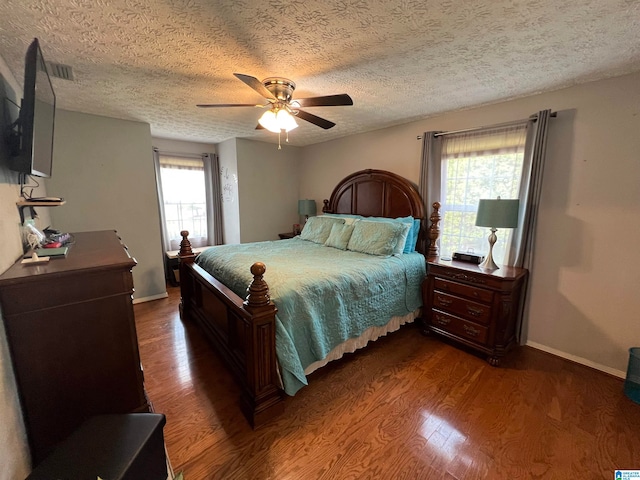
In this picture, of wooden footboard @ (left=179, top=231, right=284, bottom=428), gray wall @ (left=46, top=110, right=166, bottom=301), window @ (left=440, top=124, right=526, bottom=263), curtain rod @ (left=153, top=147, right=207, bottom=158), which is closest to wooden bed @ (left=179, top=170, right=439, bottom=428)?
wooden footboard @ (left=179, top=231, right=284, bottom=428)

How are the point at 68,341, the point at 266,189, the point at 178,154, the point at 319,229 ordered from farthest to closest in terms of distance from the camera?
the point at 266,189
the point at 178,154
the point at 319,229
the point at 68,341

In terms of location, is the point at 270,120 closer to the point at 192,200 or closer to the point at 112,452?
the point at 112,452

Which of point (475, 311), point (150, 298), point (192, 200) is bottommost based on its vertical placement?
point (150, 298)

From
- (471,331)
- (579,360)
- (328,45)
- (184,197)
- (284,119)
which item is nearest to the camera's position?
(328,45)

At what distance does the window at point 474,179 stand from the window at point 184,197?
3.80 meters

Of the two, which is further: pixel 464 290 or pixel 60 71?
pixel 464 290

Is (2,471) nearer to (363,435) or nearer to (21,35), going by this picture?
(363,435)

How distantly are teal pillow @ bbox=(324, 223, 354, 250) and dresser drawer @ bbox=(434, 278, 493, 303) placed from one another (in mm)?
1088

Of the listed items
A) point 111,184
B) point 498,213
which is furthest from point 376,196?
point 111,184

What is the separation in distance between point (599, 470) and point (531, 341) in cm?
128

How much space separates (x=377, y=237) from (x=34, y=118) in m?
2.64

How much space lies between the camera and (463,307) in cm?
244

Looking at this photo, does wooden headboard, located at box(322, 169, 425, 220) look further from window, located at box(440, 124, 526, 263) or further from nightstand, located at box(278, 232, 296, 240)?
nightstand, located at box(278, 232, 296, 240)

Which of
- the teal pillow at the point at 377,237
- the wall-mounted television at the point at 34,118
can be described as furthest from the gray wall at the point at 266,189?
the wall-mounted television at the point at 34,118
